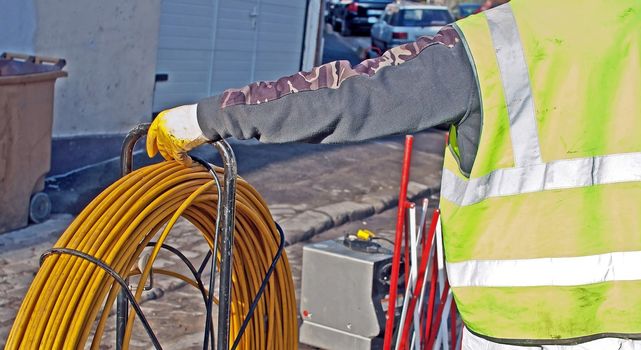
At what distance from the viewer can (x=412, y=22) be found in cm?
2034

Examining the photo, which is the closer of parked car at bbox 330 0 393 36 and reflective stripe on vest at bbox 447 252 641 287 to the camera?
reflective stripe on vest at bbox 447 252 641 287

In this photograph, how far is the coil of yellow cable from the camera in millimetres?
2566

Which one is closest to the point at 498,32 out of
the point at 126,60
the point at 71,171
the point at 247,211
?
the point at 247,211

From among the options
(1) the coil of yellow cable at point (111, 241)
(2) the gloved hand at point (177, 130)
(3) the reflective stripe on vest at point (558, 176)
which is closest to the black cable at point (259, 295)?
(1) the coil of yellow cable at point (111, 241)

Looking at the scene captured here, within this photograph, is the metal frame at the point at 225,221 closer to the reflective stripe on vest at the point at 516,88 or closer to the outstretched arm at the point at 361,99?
the outstretched arm at the point at 361,99

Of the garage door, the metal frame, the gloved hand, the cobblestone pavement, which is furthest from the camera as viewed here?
the garage door

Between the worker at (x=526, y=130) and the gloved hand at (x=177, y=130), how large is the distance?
0.02m

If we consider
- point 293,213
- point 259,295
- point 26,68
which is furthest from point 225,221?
point 293,213

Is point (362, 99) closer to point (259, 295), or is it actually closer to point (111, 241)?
point (111, 241)

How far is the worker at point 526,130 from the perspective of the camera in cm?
234

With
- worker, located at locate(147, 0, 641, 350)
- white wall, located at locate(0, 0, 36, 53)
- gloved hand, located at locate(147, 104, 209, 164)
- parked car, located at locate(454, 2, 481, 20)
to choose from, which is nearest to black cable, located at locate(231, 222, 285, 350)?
gloved hand, located at locate(147, 104, 209, 164)

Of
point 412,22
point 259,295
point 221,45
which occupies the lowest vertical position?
point 259,295

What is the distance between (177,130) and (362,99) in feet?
1.74

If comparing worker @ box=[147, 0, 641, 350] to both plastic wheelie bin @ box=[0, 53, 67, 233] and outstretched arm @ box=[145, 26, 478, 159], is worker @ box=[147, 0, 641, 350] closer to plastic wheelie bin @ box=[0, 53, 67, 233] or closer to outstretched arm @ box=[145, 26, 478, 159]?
outstretched arm @ box=[145, 26, 478, 159]
